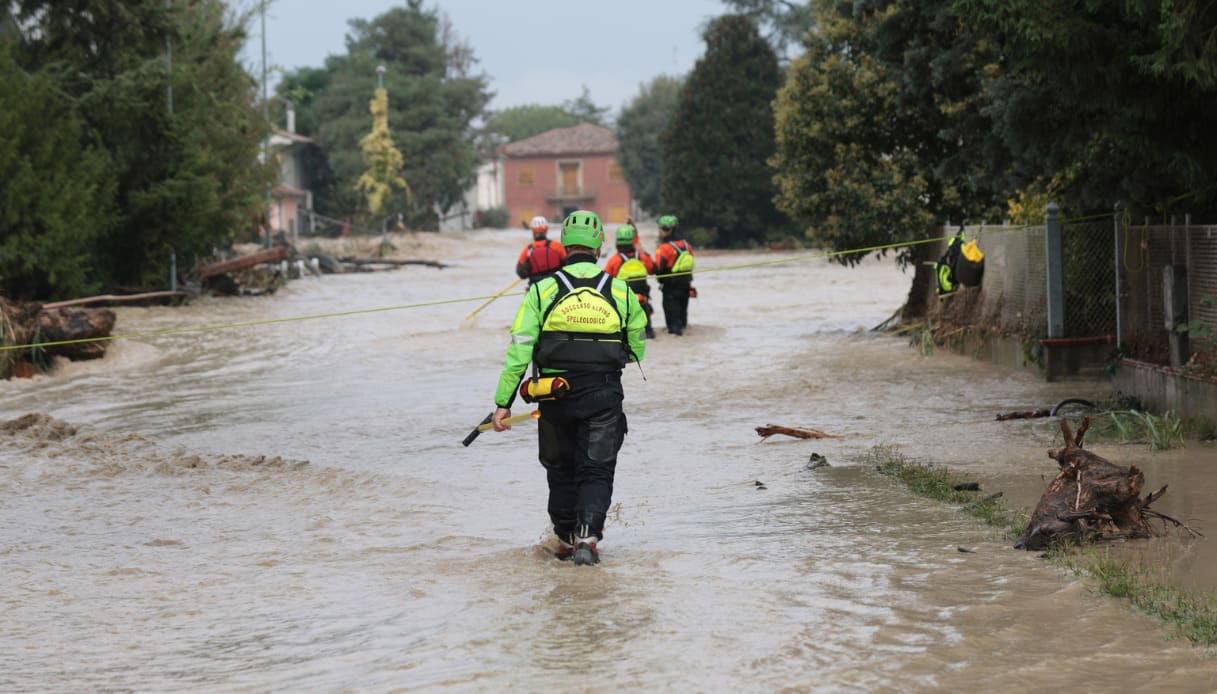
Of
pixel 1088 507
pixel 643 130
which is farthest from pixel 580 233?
pixel 643 130

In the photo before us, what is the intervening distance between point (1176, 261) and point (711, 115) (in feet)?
161

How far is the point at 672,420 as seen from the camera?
1409 centimetres

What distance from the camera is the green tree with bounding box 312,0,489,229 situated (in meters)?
83.9

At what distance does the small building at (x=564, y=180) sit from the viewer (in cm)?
11369

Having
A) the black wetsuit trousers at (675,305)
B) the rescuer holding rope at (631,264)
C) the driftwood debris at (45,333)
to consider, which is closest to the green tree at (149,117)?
the driftwood debris at (45,333)

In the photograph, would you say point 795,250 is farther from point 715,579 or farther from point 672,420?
point 715,579

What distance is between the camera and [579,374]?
7941 millimetres

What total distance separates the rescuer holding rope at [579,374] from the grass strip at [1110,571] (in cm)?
219

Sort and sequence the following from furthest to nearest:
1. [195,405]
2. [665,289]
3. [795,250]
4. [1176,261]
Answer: [795,250] → [665,289] → [195,405] → [1176,261]


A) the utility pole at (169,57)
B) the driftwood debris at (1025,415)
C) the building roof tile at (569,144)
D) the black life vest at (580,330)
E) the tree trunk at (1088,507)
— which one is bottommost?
the driftwood debris at (1025,415)

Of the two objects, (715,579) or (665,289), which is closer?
(715,579)

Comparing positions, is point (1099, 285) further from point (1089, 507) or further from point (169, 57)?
point (169, 57)

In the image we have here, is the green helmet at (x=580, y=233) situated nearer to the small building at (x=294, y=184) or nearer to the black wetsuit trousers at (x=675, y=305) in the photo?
the black wetsuit trousers at (x=675, y=305)

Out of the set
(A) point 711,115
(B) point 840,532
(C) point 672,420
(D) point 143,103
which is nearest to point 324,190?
(A) point 711,115
